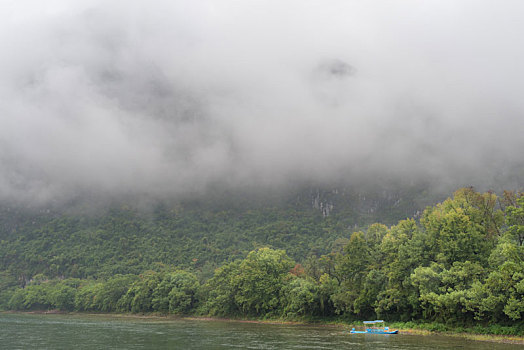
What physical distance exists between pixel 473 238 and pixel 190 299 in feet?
340

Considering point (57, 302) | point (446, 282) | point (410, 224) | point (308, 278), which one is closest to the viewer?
point (446, 282)

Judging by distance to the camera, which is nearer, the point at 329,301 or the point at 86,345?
the point at 86,345

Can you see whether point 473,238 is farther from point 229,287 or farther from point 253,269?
point 229,287

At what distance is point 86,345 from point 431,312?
59.1 metres

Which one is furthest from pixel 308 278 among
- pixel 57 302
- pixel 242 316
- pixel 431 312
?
pixel 57 302

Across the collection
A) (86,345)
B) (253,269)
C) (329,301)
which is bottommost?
(86,345)

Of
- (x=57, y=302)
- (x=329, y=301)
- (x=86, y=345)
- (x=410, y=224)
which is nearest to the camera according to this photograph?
(x=86, y=345)

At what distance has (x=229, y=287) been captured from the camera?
433 ft

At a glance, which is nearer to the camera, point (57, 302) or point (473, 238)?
point (473, 238)

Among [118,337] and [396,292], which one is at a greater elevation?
[396,292]

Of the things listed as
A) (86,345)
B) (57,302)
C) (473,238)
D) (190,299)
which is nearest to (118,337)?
(86,345)

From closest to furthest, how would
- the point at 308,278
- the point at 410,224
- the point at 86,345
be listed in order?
the point at 86,345 < the point at 410,224 < the point at 308,278

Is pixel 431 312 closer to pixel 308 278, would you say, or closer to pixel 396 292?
pixel 396 292

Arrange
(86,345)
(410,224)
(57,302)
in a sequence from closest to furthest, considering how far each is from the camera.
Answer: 1. (86,345)
2. (410,224)
3. (57,302)
